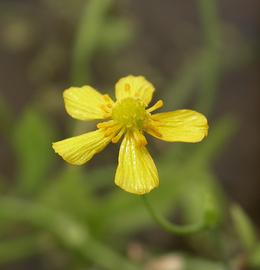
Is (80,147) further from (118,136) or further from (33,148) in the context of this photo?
(33,148)

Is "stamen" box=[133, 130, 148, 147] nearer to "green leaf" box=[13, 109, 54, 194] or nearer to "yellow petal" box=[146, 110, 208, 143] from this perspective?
"yellow petal" box=[146, 110, 208, 143]

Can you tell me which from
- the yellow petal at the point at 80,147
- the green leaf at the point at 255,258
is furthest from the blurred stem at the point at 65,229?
the yellow petal at the point at 80,147

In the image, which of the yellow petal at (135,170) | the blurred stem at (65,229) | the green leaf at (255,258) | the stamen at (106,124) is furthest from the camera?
the blurred stem at (65,229)

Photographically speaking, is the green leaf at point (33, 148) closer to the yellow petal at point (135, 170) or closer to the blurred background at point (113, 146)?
the blurred background at point (113, 146)

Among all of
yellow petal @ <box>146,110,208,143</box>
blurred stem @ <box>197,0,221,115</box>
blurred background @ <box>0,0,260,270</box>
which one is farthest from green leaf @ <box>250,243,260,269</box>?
blurred stem @ <box>197,0,221,115</box>

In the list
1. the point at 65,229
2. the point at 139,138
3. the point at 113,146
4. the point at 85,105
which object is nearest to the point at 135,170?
the point at 139,138

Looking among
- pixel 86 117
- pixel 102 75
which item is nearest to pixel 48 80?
pixel 102 75

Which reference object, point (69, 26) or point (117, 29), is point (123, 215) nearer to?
point (117, 29)
